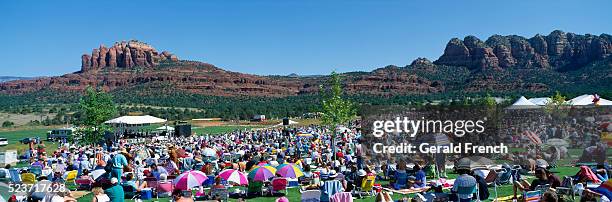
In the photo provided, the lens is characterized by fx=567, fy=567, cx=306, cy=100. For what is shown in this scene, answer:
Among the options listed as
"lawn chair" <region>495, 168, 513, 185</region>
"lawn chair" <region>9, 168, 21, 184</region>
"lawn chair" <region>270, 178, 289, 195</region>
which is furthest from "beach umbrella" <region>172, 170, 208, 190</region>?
"lawn chair" <region>495, 168, 513, 185</region>

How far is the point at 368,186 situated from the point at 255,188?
9.74 ft

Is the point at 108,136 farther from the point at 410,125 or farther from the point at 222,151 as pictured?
the point at 410,125

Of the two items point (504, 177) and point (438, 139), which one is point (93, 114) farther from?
point (504, 177)

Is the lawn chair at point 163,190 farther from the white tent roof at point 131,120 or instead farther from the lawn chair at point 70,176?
the white tent roof at point 131,120

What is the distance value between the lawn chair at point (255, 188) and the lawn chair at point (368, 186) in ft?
8.47

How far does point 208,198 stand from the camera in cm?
1387

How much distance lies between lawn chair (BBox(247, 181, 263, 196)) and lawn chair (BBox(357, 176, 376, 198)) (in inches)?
102

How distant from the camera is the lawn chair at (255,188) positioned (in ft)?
48.6

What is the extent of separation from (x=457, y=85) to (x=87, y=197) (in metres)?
159


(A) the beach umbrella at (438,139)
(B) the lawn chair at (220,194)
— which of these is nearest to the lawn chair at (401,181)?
(A) the beach umbrella at (438,139)

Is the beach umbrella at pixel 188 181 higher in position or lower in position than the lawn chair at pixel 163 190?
higher

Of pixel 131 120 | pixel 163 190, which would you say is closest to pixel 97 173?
pixel 163 190

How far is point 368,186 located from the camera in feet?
47.2

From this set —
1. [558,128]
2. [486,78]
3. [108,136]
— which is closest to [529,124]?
[558,128]
